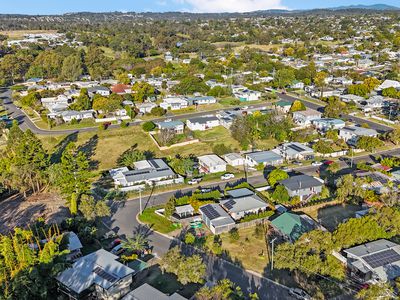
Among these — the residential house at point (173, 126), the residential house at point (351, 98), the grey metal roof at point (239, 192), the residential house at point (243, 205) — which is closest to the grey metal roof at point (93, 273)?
the residential house at point (243, 205)

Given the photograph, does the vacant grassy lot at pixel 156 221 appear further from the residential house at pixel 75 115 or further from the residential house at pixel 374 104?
the residential house at pixel 374 104

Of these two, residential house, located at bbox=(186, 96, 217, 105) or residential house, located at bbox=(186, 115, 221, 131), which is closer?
residential house, located at bbox=(186, 115, 221, 131)

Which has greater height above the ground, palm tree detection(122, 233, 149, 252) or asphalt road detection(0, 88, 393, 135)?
palm tree detection(122, 233, 149, 252)

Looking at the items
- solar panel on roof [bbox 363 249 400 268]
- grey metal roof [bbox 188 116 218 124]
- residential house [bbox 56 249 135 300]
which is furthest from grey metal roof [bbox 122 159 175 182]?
solar panel on roof [bbox 363 249 400 268]

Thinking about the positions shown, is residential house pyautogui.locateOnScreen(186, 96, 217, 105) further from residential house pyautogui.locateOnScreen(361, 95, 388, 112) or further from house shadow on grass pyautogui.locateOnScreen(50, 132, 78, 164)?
residential house pyautogui.locateOnScreen(361, 95, 388, 112)

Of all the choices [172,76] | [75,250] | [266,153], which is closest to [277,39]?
[172,76]

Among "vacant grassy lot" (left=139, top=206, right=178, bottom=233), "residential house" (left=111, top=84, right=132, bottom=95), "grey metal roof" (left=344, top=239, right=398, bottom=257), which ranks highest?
"grey metal roof" (left=344, top=239, right=398, bottom=257)

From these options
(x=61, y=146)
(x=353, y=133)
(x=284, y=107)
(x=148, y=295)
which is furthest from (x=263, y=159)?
(x=61, y=146)
